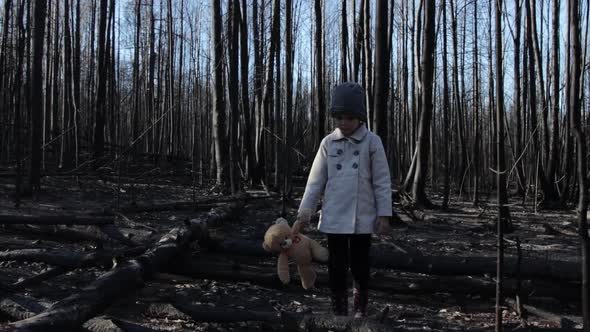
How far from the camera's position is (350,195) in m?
3.14

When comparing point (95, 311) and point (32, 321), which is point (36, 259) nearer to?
point (95, 311)

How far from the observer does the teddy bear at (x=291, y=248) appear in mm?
3178

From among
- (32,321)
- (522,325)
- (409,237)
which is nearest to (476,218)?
(409,237)

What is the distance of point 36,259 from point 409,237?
460 centimetres

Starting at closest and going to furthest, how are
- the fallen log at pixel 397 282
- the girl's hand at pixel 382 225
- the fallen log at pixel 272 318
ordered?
1. the fallen log at pixel 272 318
2. the girl's hand at pixel 382 225
3. the fallen log at pixel 397 282

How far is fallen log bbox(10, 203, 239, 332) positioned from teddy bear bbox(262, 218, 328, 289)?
3.22 feet

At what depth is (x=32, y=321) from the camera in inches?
92.9

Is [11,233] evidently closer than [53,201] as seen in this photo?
Yes

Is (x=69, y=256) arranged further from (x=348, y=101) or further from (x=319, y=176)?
(x=348, y=101)

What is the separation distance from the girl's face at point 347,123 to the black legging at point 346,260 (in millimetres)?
682

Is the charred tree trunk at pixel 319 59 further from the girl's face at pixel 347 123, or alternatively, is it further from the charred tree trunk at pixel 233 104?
the girl's face at pixel 347 123

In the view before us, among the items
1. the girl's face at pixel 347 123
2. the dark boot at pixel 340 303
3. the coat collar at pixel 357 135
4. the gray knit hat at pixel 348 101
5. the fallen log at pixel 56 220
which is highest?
the gray knit hat at pixel 348 101

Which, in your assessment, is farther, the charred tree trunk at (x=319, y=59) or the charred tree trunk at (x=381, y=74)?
the charred tree trunk at (x=319, y=59)

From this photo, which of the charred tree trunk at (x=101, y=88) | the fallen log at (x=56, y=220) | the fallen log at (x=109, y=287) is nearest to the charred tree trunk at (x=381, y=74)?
the fallen log at (x=109, y=287)
